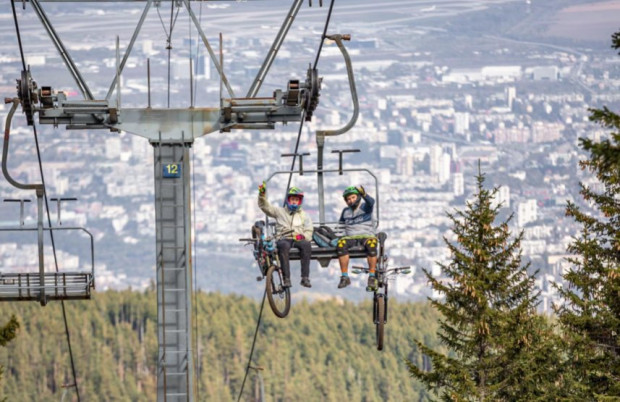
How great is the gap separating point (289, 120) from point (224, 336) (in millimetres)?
133731

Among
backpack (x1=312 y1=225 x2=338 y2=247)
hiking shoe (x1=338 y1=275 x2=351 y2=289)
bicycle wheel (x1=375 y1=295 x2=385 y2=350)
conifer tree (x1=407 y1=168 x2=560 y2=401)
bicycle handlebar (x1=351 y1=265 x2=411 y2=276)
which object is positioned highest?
backpack (x1=312 y1=225 x2=338 y2=247)

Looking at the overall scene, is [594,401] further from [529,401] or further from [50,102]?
[50,102]

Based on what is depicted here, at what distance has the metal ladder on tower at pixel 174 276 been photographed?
25.2m

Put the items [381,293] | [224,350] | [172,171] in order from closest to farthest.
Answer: [172,171], [381,293], [224,350]

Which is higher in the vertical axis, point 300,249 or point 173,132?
point 173,132

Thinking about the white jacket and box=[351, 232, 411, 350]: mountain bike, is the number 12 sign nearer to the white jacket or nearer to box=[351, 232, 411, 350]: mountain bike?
the white jacket

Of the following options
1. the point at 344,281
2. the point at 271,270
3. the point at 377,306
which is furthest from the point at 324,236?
the point at 377,306

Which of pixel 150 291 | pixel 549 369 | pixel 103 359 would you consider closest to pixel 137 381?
pixel 103 359

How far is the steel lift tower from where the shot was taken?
25.3 meters

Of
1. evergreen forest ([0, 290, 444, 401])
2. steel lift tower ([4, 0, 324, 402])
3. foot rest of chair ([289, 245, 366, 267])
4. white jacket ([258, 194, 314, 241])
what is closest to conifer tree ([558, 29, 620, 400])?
foot rest of chair ([289, 245, 366, 267])

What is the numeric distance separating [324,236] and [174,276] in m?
2.43

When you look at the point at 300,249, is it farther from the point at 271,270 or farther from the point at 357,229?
the point at 357,229

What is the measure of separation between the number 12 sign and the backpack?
2.38 meters

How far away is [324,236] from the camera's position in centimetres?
2680
